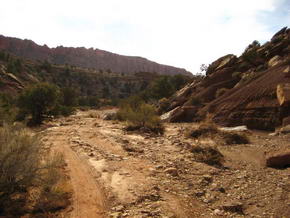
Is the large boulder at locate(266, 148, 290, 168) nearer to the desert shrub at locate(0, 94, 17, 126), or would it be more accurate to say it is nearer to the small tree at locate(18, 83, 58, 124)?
the desert shrub at locate(0, 94, 17, 126)

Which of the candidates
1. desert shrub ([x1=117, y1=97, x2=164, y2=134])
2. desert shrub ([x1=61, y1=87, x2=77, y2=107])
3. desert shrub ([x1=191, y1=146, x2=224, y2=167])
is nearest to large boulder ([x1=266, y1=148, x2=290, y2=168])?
desert shrub ([x1=191, y1=146, x2=224, y2=167])

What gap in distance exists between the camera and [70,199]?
6336 millimetres

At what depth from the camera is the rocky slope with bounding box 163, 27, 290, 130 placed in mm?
15837

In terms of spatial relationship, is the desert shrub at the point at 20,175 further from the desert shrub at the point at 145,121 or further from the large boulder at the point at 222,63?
the large boulder at the point at 222,63

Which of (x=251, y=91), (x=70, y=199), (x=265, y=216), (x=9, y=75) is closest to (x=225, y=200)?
(x=265, y=216)

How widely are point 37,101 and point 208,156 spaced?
18531 mm

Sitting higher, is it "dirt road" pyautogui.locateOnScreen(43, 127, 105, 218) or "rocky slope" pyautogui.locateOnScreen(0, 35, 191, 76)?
"rocky slope" pyautogui.locateOnScreen(0, 35, 191, 76)

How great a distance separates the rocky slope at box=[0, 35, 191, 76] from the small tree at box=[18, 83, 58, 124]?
100 metres

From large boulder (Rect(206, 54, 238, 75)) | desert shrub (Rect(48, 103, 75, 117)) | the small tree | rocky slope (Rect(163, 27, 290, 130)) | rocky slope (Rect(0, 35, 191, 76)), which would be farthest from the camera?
rocky slope (Rect(0, 35, 191, 76))

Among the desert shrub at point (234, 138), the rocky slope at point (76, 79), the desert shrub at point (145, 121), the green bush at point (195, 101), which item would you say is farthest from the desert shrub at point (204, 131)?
the rocky slope at point (76, 79)

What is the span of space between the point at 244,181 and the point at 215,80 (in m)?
19.8

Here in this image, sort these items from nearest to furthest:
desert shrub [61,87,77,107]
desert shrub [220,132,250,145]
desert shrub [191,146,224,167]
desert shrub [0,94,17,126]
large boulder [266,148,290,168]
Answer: large boulder [266,148,290,168] → desert shrub [191,146,224,167] → desert shrub [220,132,250,145] → desert shrub [0,94,17,126] → desert shrub [61,87,77,107]

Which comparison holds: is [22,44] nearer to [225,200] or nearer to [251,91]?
[251,91]

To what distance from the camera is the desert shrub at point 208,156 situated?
31.8 ft
